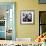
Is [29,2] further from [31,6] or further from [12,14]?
[12,14]

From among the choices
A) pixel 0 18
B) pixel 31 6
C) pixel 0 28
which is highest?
pixel 31 6

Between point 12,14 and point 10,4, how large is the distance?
382mm

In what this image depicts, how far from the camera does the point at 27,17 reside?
531cm

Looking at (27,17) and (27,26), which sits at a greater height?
(27,17)

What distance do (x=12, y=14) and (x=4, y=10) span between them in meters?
0.34

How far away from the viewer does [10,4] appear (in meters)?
5.30

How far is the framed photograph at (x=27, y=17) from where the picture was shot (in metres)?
5.28

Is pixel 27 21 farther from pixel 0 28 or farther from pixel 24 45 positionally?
pixel 24 45

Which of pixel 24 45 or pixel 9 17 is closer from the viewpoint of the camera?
pixel 24 45

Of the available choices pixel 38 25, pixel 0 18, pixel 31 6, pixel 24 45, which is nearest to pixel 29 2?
pixel 31 6

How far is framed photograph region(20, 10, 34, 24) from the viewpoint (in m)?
5.28

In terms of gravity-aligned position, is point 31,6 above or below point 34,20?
above

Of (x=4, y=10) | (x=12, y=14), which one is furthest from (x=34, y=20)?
(x=4, y=10)

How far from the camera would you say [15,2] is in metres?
5.24
